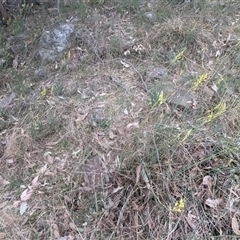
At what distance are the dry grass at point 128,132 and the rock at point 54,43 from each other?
9cm

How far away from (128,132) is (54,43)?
4.32ft

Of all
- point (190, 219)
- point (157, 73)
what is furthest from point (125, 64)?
point (190, 219)

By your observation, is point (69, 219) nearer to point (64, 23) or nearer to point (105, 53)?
point (105, 53)

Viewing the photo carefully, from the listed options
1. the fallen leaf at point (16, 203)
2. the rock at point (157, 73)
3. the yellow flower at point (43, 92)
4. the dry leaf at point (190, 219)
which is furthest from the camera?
the rock at point (157, 73)

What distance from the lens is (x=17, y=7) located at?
3799 mm

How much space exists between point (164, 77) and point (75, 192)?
4.10 feet

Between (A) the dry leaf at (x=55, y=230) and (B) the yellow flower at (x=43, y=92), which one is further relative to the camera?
(B) the yellow flower at (x=43, y=92)

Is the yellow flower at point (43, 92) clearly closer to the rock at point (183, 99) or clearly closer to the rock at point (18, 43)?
the rock at point (18, 43)

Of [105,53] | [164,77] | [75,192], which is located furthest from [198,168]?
[105,53]

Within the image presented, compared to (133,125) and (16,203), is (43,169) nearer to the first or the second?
(16,203)

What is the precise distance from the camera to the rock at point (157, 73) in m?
2.95

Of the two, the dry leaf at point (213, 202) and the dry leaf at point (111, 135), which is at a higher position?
the dry leaf at point (213, 202)

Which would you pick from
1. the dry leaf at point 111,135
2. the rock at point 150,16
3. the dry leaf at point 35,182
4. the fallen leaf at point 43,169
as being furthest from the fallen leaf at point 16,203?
the rock at point 150,16

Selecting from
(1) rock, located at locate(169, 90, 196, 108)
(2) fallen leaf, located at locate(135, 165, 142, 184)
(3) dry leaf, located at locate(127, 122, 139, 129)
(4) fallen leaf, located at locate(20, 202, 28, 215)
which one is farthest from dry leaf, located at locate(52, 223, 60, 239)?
(1) rock, located at locate(169, 90, 196, 108)
